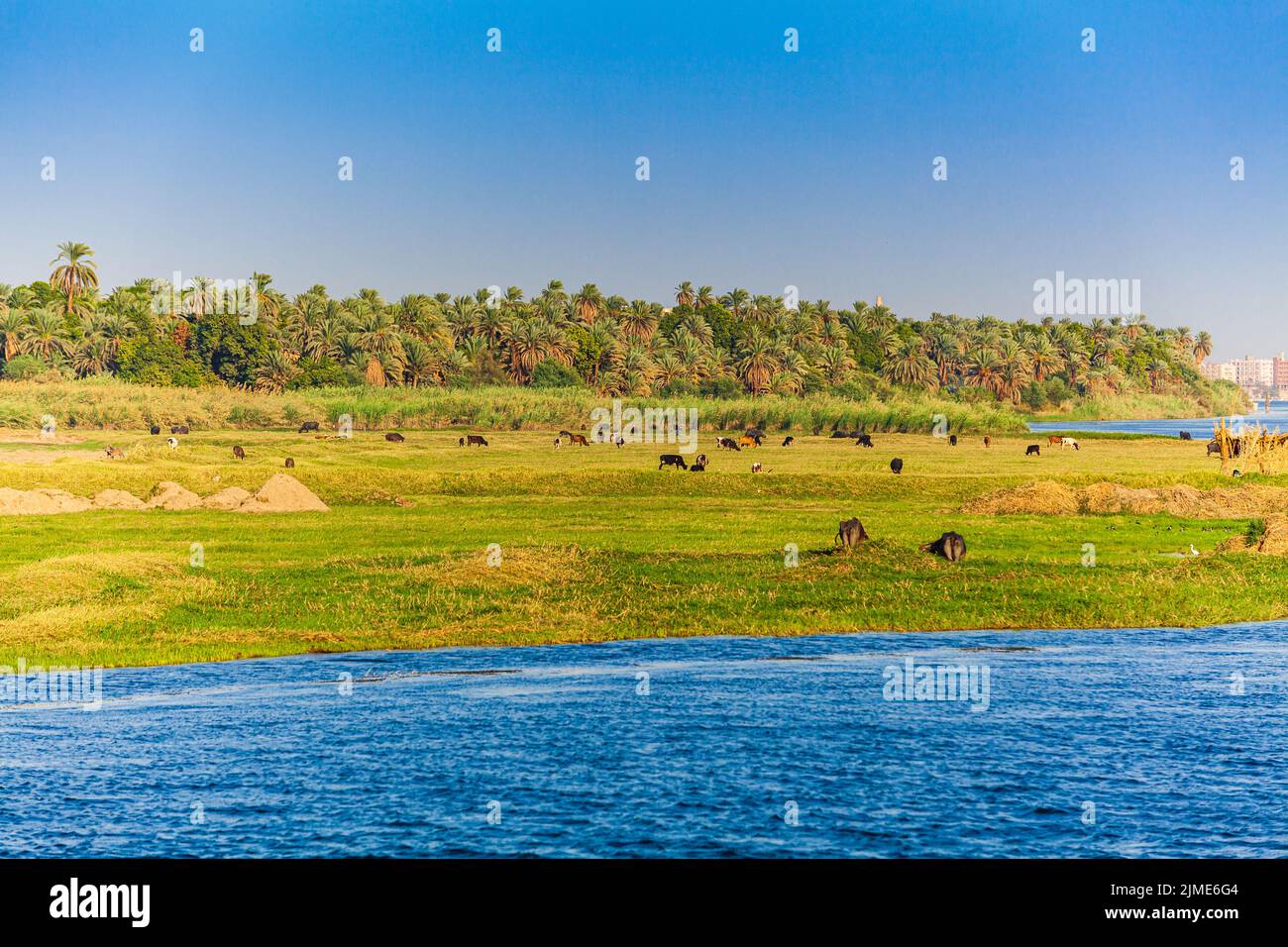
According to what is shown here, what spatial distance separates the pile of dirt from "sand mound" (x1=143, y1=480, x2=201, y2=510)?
32.8 meters

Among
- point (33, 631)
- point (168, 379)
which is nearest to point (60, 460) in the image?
point (33, 631)

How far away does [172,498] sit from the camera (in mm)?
56844

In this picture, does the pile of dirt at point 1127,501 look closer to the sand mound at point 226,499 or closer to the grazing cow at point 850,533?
the grazing cow at point 850,533

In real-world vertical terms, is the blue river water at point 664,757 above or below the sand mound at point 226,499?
below

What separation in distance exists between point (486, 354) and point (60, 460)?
106030 mm

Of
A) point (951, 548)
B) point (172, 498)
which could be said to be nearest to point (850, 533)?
point (951, 548)

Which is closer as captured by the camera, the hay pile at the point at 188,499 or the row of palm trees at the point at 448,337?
the hay pile at the point at 188,499

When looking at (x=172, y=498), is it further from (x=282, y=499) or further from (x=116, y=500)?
(x=282, y=499)

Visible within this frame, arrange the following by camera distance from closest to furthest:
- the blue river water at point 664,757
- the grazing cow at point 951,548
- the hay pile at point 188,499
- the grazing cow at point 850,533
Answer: the blue river water at point 664,757 → the grazing cow at point 951,548 → the grazing cow at point 850,533 → the hay pile at point 188,499

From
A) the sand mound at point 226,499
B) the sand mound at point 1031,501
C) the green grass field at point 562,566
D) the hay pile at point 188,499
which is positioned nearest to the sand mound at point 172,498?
the hay pile at point 188,499

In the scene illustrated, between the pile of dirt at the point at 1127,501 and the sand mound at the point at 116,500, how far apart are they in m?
35.2

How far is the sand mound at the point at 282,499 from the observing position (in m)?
56.2

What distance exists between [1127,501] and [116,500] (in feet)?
140
